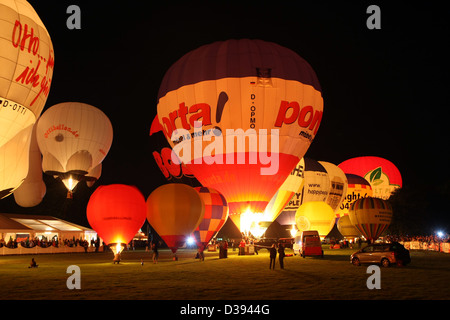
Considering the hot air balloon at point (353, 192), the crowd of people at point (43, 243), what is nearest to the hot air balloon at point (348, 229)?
the hot air balloon at point (353, 192)

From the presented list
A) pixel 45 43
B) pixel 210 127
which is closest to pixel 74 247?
pixel 210 127

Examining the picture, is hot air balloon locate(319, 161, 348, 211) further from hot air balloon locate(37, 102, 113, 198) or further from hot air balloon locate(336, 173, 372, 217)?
hot air balloon locate(37, 102, 113, 198)

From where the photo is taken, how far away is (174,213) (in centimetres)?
2430

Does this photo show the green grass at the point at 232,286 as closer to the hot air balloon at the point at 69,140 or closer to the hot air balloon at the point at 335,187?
the hot air balloon at the point at 69,140

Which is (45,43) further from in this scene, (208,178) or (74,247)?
(74,247)

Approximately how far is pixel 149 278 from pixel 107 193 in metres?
9.69

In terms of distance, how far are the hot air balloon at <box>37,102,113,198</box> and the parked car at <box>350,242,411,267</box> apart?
830 inches

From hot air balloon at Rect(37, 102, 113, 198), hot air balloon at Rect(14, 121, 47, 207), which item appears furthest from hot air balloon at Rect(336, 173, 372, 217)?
hot air balloon at Rect(14, 121, 47, 207)

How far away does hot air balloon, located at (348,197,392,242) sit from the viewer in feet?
115

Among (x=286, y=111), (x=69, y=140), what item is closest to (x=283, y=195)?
(x=286, y=111)

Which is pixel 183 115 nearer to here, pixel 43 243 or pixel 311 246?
pixel 311 246

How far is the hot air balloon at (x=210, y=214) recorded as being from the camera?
28266 millimetres

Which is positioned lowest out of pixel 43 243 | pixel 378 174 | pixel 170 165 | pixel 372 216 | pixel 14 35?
pixel 43 243

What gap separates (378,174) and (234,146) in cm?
3863
